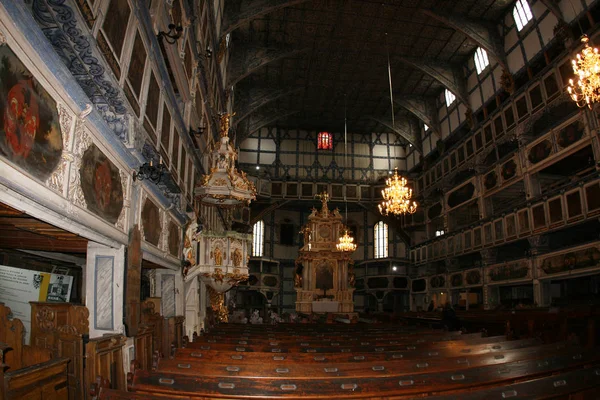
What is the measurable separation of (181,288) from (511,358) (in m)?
9.23

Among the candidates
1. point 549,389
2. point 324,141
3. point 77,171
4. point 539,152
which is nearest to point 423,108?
point 324,141

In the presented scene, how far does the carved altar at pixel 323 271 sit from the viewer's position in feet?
104

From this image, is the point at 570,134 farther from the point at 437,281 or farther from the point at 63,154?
the point at 63,154

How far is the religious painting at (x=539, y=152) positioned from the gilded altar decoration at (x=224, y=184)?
1439 cm

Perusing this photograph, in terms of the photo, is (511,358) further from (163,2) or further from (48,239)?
(163,2)

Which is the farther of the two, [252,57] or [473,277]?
[252,57]

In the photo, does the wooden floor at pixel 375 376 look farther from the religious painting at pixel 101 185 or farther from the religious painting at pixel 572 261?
the religious painting at pixel 572 261

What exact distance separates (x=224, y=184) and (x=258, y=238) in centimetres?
2450

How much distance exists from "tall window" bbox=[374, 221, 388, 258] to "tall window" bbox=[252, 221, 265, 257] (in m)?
10.1

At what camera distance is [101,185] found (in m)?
6.74

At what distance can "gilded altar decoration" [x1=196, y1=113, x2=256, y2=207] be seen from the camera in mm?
13773

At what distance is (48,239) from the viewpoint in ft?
25.9

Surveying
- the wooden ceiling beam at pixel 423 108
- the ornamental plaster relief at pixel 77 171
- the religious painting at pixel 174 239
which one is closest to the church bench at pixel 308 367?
the ornamental plaster relief at pixel 77 171

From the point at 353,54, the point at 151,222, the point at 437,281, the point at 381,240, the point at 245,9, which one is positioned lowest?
the point at 437,281
